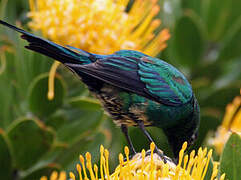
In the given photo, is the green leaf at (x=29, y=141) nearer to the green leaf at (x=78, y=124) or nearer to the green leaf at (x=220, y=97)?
the green leaf at (x=78, y=124)

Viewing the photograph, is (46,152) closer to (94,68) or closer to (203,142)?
(94,68)

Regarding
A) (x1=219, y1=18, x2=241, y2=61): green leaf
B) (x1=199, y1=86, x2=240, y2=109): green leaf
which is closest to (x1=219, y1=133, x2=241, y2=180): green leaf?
(x1=199, y1=86, x2=240, y2=109): green leaf

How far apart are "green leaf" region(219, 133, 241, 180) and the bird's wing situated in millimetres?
499

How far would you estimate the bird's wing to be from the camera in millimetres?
1985

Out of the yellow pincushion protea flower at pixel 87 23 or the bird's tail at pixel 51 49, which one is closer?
the bird's tail at pixel 51 49

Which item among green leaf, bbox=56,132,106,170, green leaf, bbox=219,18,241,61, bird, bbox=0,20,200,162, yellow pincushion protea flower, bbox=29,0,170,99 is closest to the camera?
bird, bbox=0,20,200,162

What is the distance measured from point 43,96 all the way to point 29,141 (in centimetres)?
20

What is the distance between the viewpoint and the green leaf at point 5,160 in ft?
6.77

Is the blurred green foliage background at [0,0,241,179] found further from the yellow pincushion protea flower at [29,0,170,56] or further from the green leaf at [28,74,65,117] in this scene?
the yellow pincushion protea flower at [29,0,170,56]

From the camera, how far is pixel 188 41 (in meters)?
2.93

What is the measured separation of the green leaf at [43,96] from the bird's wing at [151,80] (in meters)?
0.30

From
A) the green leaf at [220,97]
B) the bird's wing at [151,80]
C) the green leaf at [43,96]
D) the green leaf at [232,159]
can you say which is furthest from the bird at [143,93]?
the green leaf at [220,97]

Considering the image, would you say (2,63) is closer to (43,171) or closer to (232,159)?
(43,171)

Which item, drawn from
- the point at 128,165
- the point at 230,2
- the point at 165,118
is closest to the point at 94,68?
the point at 165,118
